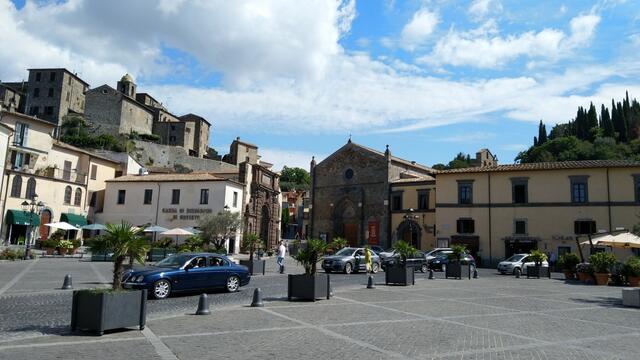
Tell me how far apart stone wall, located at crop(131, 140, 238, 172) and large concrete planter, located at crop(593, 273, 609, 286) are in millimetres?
63672

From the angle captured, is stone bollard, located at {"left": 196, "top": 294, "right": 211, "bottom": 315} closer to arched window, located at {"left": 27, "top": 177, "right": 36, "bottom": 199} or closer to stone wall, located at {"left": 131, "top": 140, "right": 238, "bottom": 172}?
arched window, located at {"left": 27, "top": 177, "right": 36, "bottom": 199}

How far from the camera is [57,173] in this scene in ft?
151

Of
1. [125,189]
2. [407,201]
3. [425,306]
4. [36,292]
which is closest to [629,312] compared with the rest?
[425,306]

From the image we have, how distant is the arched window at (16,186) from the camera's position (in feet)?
134

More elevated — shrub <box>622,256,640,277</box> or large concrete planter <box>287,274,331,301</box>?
shrub <box>622,256,640,277</box>

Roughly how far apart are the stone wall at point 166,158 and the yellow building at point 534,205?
4569 cm

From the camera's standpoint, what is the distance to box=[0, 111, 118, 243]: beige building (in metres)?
40.6

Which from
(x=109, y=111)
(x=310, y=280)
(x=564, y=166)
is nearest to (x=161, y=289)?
(x=310, y=280)

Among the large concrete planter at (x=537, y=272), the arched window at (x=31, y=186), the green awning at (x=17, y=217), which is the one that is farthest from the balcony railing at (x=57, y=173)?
the large concrete planter at (x=537, y=272)

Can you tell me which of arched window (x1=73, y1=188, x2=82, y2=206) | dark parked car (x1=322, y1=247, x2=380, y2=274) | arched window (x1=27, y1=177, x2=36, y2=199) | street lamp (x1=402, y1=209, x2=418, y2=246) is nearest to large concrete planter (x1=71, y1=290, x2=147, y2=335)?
dark parked car (x1=322, y1=247, x2=380, y2=274)

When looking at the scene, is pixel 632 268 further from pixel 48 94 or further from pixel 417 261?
pixel 48 94

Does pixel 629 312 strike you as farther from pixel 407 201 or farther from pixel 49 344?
pixel 407 201

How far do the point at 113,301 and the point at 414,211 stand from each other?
139 ft

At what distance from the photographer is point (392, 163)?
54906 mm
